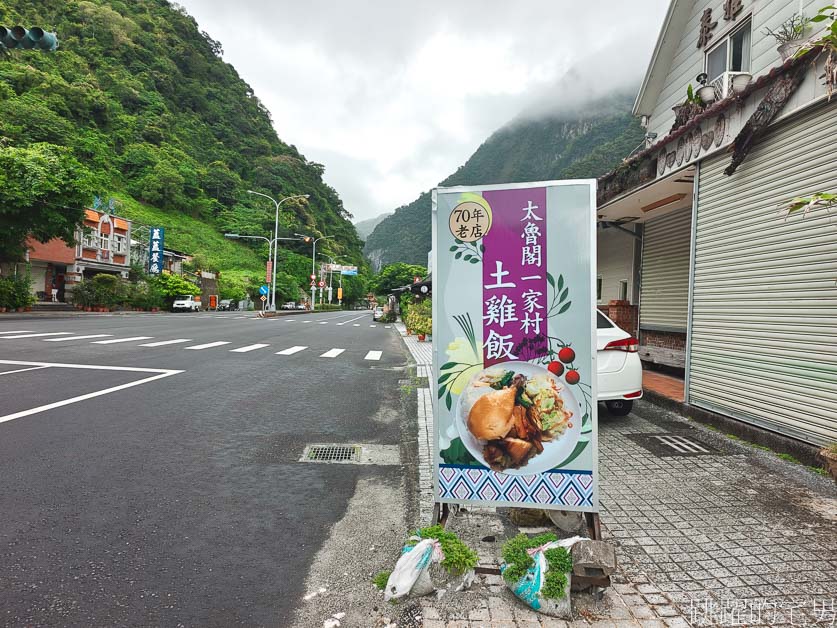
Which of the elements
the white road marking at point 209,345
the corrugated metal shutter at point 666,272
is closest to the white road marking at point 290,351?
the white road marking at point 209,345

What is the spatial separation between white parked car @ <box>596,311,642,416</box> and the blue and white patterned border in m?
3.05

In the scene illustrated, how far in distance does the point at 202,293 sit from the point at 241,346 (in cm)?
4410

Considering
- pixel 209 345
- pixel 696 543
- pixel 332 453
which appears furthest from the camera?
pixel 209 345

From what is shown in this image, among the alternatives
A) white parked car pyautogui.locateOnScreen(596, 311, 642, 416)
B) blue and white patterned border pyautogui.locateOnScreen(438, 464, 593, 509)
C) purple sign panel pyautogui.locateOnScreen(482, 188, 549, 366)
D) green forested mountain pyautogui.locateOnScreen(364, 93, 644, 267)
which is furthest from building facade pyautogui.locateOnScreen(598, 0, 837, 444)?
green forested mountain pyautogui.locateOnScreen(364, 93, 644, 267)

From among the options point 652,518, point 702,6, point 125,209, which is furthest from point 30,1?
point 652,518

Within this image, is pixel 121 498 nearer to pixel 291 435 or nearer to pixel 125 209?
pixel 291 435

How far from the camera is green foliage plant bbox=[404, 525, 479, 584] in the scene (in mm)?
2607

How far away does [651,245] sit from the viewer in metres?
10.6

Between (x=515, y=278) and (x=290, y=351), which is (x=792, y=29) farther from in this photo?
(x=290, y=351)

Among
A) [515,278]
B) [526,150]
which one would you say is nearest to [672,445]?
[515,278]

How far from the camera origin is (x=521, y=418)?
288 cm

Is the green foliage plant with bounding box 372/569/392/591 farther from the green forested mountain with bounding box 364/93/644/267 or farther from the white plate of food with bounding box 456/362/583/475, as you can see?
the green forested mountain with bounding box 364/93/644/267

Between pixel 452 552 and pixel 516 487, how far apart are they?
0.57 metres

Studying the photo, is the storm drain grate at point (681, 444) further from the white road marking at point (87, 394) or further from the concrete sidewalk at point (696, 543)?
the white road marking at point (87, 394)
